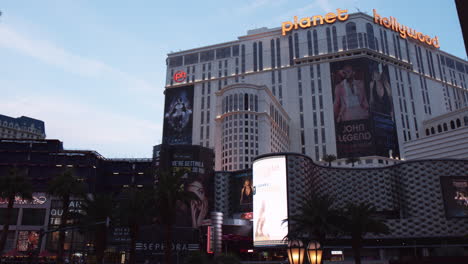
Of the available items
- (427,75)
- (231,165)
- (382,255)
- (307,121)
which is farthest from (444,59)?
(382,255)

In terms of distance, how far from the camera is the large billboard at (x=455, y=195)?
86188 millimetres

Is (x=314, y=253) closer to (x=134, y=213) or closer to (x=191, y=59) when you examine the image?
(x=134, y=213)

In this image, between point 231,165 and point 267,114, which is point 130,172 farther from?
point 267,114

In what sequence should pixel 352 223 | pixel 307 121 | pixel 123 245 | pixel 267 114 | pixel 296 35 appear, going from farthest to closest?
pixel 296 35 → pixel 307 121 → pixel 267 114 → pixel 123 245 → pixel 352 223

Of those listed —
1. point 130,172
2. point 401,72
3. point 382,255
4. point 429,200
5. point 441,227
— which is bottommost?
point 382,255

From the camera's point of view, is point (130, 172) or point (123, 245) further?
point (130, 172)

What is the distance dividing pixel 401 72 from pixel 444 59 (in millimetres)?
41181

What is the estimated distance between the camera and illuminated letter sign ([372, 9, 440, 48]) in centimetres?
17338

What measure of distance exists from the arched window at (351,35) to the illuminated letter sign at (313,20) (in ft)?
12.2

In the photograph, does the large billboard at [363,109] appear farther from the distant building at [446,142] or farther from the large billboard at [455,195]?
the large billboard at [455,195]

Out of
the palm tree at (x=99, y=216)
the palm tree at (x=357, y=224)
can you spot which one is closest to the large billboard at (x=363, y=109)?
the palm tree at (x=357, y=224)

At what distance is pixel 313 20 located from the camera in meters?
176

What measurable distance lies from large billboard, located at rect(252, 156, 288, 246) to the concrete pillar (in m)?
10.5

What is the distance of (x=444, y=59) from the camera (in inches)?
7810
